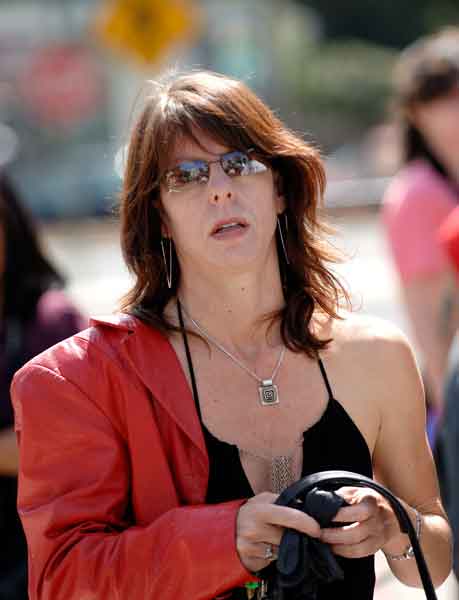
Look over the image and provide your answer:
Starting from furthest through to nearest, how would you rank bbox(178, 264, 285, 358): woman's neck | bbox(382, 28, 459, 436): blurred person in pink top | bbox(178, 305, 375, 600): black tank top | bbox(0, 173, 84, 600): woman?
bbox(382, 28, 459, 436): blurred person in pink top < bbox(0, 173, 84, 600): woman < bbox(178, 264, 285, 358): woman's neck < bbox(178, 305, 375, 600): black tank top

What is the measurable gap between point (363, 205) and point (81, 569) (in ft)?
74.2

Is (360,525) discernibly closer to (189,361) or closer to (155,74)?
(189,361)

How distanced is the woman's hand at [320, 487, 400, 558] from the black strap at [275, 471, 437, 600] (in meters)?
0.02

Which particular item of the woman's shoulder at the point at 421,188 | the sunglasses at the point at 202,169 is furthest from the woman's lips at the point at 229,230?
the woman's shoulder at the point at 421,188

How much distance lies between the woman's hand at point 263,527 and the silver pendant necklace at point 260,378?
357mm

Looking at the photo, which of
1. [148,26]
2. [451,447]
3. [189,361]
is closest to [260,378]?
[189,361]

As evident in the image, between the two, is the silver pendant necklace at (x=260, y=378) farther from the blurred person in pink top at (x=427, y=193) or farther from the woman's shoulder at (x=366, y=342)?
the blurred person in pink top at (x=427, y=193)

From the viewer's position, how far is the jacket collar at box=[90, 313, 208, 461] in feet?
7.68

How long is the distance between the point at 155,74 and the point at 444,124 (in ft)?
23.5

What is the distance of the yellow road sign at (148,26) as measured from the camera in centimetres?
1183

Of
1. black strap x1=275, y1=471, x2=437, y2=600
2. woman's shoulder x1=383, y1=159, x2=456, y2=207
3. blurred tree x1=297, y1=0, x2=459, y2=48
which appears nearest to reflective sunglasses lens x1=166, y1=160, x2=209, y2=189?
black strap x1=275, y1=471, x2=437, y2=600

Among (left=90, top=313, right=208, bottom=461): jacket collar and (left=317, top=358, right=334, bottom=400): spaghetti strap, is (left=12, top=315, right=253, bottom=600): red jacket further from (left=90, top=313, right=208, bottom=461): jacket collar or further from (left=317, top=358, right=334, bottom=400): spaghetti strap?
(left=317, top=358, right=334, bottom=400): spaghetti strap

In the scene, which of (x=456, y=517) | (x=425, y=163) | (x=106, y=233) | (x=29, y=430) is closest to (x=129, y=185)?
→ (x=29, y=430)

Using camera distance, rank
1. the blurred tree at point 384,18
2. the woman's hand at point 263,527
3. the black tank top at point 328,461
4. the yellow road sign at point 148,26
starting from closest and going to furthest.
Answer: the woman's hand at point 263,527 < the black tank top at point 328,461 < the yellow road sign at point 148,26 < the blurred tree at point 384,18
